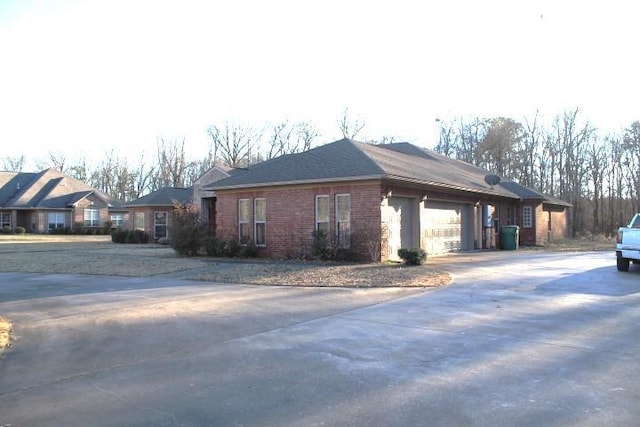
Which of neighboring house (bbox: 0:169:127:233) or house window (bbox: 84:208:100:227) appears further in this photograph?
house window (bbox: 84:208:100:227)

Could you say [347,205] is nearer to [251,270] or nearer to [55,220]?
[251,270]

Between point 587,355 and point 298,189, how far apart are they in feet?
46.8

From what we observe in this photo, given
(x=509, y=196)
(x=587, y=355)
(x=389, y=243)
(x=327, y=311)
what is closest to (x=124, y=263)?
(x=389, y=243)

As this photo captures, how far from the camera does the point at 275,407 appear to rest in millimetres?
4754

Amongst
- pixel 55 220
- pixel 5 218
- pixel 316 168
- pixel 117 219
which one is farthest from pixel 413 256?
pixel 5 218

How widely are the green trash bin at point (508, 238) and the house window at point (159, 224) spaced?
2193 cm

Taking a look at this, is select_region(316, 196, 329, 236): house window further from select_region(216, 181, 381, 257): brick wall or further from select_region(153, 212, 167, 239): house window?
select_region(153, 212, 167, 239): house window

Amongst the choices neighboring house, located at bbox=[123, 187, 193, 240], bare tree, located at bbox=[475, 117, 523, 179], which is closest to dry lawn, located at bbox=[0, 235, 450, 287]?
neighboring house, located at bbox=[123, 187, 193, 240]

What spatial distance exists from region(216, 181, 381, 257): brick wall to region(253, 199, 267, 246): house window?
0.18m

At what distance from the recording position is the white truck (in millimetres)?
15358

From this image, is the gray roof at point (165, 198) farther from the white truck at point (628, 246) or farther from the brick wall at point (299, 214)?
the white truck at point (628, 246)

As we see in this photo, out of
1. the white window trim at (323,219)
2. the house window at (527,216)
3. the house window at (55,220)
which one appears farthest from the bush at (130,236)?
the house window at (527,216)

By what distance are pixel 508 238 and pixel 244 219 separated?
45.8ft

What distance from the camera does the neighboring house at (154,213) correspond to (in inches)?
1445
